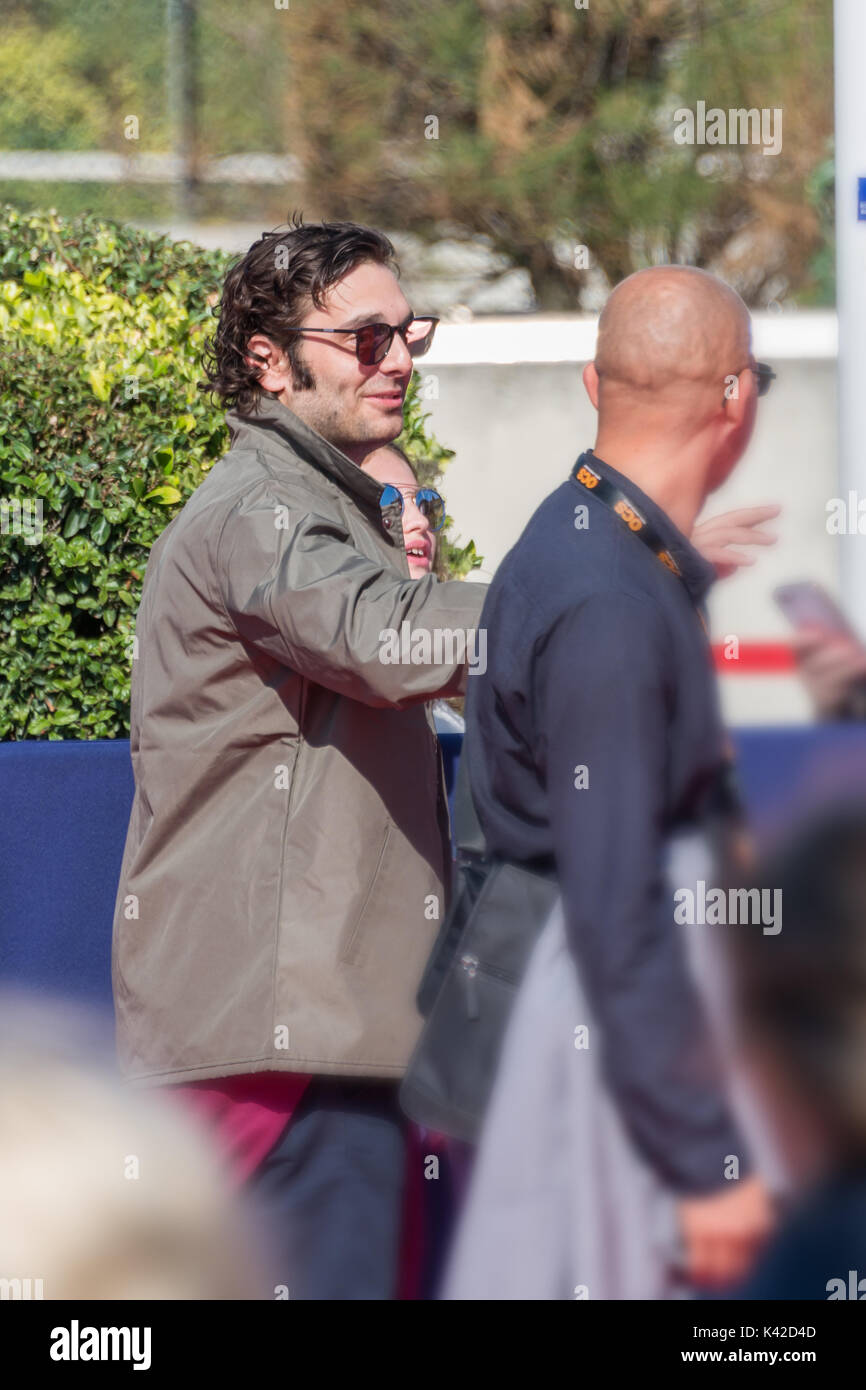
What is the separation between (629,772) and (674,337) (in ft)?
1.81

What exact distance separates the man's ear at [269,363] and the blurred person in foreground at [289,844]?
0.02m

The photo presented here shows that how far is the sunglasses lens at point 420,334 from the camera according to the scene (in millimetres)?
2926

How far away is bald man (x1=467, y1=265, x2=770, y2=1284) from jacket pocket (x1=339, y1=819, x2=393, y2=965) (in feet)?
1.25

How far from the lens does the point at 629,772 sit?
6.99 ft

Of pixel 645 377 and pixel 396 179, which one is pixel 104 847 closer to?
pixel 645 377

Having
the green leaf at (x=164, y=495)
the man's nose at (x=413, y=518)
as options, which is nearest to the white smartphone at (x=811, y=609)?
the man's nose at (x=413, y=518)

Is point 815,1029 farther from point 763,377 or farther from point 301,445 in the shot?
point 301,445

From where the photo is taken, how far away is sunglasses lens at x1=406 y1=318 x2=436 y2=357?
115 inches
